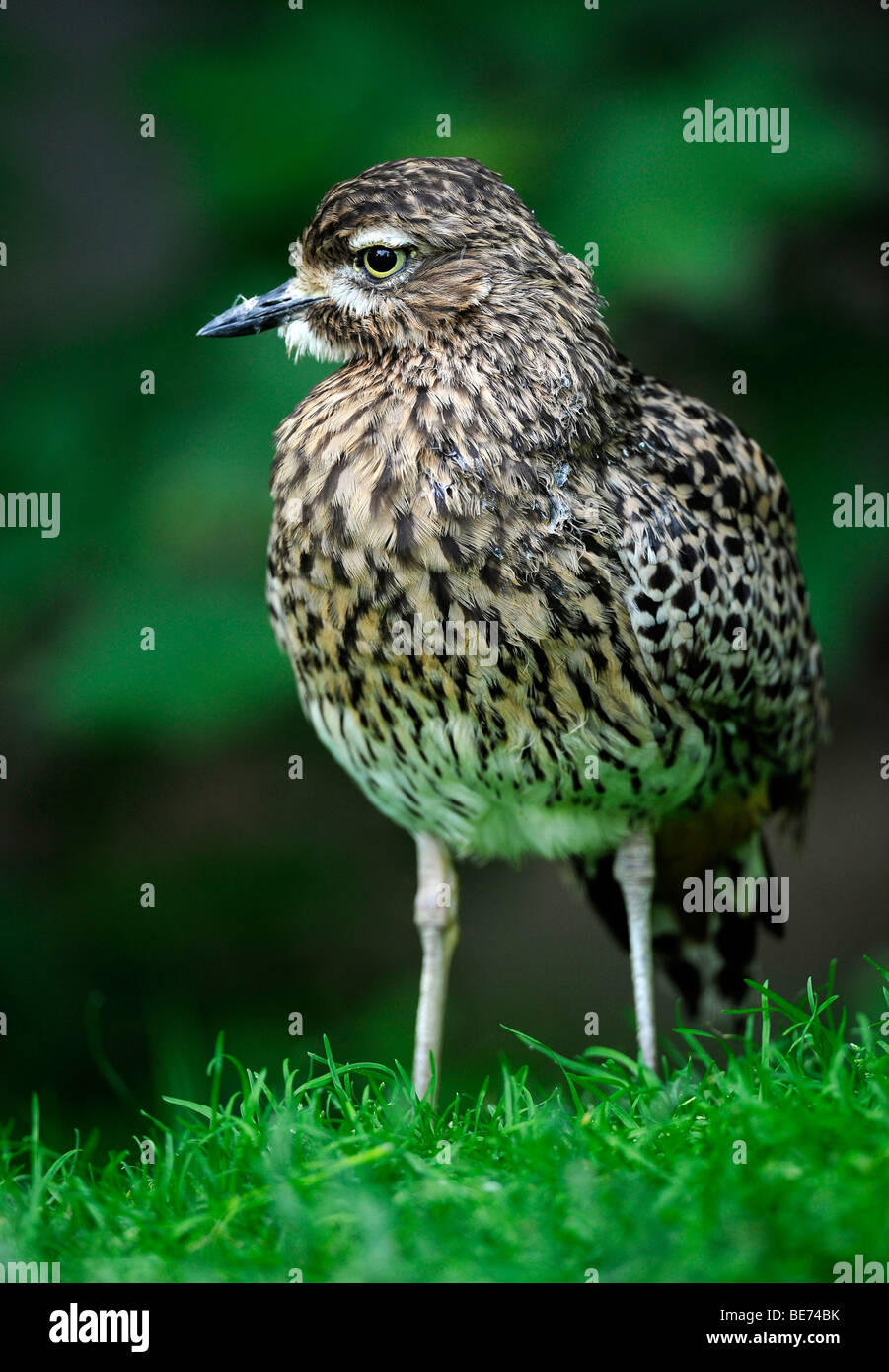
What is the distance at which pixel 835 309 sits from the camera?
6.25m

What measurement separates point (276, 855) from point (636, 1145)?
3.88 metres

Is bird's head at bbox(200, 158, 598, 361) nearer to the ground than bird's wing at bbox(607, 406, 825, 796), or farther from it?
farther from it

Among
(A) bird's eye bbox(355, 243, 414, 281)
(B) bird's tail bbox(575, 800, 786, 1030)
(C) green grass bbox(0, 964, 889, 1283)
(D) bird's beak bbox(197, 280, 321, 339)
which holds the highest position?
(A) bird's eye bbox(355, 243, 414, 281)

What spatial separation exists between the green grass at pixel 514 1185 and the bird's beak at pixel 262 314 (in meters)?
2.04

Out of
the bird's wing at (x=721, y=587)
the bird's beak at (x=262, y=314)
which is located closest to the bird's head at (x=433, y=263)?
the bird's beak at (x=262, y=314)

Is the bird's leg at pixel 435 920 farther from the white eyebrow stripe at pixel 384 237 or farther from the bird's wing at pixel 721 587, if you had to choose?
the white eyebrow stripe at pixel 384 237

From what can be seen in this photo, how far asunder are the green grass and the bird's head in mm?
1933

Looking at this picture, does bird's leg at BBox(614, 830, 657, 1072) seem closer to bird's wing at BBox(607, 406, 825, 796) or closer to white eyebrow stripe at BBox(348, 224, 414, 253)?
bird's wing at BBox(607, 406, 825, 796)

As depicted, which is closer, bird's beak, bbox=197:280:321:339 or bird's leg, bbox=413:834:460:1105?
bird's beak, bbox=197:280:321:339

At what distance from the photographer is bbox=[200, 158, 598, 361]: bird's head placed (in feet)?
13.1

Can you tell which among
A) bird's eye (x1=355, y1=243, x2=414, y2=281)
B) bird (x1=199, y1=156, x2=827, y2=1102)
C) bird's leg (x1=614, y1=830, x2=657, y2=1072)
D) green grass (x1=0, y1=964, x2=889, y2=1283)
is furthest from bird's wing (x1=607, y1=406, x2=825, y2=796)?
green grass (x1=0, y1=964, x2=889, y2=1283)

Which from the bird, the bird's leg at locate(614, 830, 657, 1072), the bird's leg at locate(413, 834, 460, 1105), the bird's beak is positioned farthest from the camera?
the bird's leg at locate(413, 834, 460, 1105)

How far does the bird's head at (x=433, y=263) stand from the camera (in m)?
3.99

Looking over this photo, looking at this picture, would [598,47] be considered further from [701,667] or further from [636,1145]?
[636,1145]
